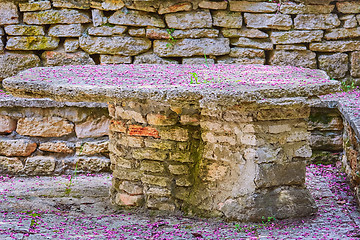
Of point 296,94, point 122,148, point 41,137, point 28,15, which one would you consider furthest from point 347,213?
point 28,15

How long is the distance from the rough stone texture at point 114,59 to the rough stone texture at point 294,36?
4.58 ft

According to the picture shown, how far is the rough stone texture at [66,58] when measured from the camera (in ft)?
16.1

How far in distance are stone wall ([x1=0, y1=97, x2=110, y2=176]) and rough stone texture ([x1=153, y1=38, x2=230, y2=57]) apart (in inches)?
31.6

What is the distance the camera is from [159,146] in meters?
3.37

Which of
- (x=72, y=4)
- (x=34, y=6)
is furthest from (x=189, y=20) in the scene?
(x=34, y=6)

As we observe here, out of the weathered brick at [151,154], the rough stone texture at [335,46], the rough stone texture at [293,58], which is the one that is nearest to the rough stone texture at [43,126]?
the weathered brick at [151,154]

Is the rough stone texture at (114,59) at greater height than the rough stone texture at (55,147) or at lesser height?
greater

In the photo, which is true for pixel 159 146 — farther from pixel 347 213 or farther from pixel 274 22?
pixel 274 22

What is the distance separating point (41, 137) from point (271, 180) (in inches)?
96.0

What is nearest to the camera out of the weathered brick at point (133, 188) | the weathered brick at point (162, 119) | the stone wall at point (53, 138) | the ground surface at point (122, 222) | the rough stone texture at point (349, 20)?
the ground surface at point (122, 222)

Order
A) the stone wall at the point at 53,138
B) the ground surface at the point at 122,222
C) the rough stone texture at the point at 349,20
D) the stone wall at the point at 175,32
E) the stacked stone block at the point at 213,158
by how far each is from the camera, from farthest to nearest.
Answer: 1. the rough stone texture at the point at 349,20
2. the stone wall at the point at 175,32
3. the stone wall at the point at 53,138
4. the stacked stone block at the point at 213,158
5. the ground surface at the point at 122,222

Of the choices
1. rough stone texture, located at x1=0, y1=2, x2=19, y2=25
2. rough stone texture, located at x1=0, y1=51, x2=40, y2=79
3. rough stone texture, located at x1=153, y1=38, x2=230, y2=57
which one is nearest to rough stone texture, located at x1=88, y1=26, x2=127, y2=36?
rough stone texture, located at x1=153, y1=38, x2=230, y2=57

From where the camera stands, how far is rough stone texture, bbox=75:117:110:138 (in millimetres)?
4766

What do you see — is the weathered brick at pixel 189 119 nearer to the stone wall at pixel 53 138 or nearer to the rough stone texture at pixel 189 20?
the stone wall at pixel 53 138
